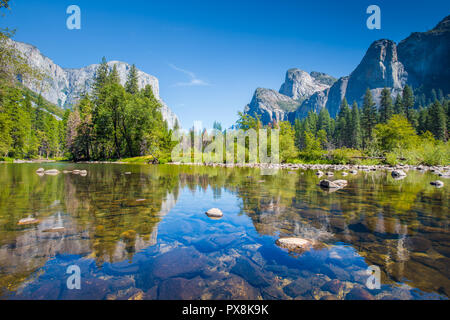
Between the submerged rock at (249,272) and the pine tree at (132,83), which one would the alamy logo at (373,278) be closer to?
the submerged rock at (249,272)

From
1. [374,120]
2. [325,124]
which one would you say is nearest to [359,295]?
[374,120]

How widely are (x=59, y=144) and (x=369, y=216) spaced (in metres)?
92.8

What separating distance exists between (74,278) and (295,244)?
3.56m

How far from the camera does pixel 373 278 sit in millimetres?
2898

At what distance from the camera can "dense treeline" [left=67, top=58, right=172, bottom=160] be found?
44375mm

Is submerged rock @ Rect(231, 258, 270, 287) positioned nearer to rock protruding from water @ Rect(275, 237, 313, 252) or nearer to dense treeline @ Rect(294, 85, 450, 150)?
rock protruding from water @ Rect(275, 237, 313, 252)

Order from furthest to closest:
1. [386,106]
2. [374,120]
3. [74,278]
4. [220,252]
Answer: [386,106] → [374,120] → [220,252] → [74,278]

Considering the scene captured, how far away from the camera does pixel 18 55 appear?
17.1 m

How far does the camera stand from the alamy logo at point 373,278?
8.91ft

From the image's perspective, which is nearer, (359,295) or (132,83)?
(359,295)

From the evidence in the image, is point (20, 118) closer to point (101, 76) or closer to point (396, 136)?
point (101, 76)

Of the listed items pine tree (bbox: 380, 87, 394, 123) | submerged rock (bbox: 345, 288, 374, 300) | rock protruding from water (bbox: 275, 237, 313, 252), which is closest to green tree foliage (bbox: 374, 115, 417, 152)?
pine tree (bbox: 380, 87, 394, 123)

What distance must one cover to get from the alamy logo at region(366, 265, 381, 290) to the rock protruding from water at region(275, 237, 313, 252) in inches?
39.9
